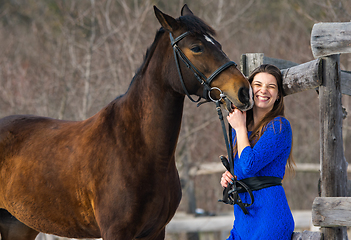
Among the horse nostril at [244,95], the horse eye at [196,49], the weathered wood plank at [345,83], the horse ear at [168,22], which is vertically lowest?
the horse nostril at [244,95]

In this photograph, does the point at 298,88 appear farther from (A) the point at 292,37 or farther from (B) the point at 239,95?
(A) the point at 292,37

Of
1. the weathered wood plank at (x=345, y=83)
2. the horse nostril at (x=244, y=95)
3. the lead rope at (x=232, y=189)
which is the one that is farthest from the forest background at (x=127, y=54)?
the lead rope at (x=232, y=189)

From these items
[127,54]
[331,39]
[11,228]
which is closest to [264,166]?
[331,39]

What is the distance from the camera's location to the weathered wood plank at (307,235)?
232cm

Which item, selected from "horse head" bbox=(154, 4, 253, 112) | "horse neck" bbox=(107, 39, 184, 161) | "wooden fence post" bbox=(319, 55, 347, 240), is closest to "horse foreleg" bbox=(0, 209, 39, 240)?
"horse neck" bbox=(107, 39, 184, 161)

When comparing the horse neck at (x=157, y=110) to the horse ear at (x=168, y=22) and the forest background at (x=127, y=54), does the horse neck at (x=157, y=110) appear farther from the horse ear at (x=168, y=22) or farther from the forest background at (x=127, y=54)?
the forest background at (x=127, y=54)

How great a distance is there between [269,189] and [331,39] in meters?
1.18

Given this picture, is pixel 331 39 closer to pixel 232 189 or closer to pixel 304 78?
pixel 304 78

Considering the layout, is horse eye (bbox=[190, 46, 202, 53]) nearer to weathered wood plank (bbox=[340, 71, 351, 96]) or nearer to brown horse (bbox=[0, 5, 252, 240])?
brown horse (bbox=[0, 5, 252, 240])

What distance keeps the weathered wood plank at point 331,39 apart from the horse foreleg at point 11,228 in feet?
10.0

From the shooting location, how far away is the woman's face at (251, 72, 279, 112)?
2.27 metres

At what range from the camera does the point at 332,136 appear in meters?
2.62

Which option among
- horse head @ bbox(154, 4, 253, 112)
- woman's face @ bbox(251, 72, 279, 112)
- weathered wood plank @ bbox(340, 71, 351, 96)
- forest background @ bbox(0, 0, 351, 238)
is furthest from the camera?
forest background @ bbox(0, 0, 351, 238)

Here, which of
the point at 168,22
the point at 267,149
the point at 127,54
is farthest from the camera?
the point at 127,54
